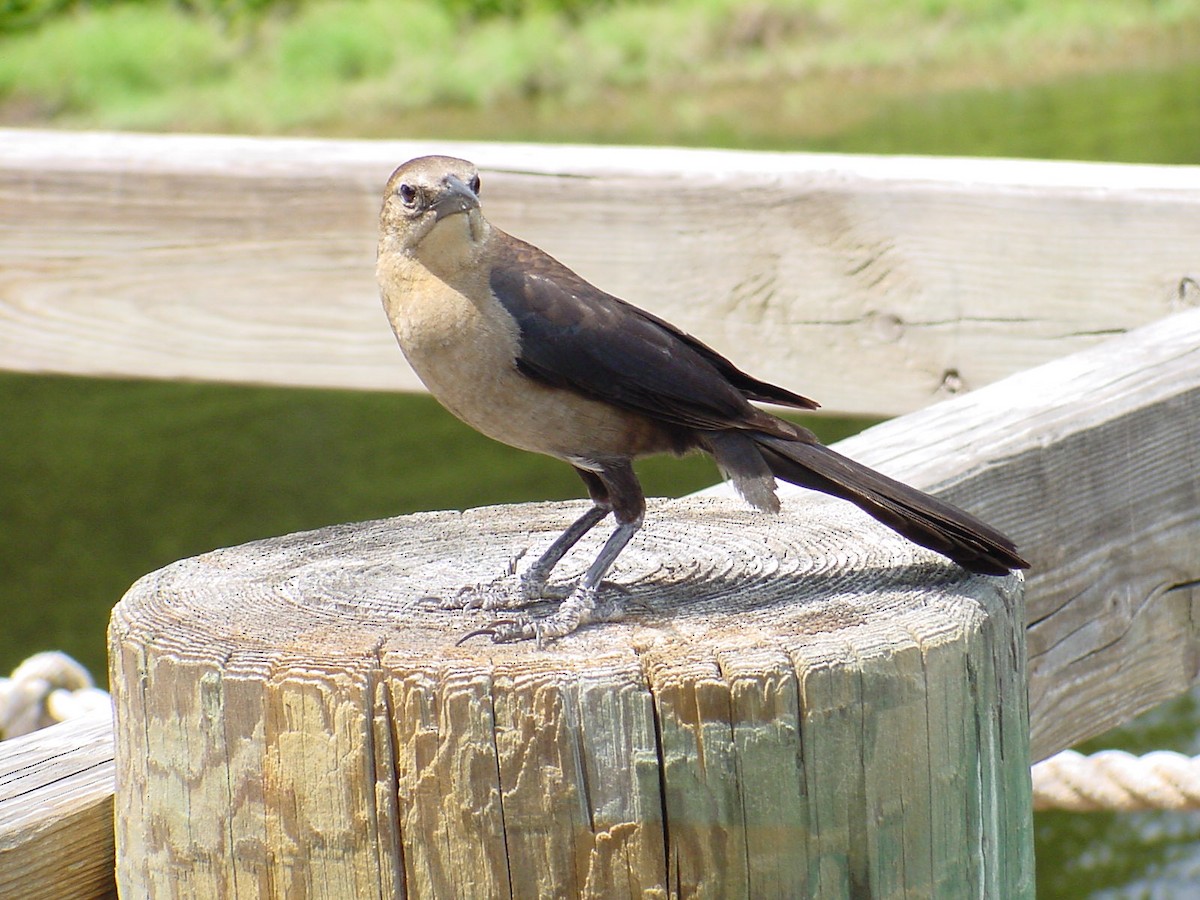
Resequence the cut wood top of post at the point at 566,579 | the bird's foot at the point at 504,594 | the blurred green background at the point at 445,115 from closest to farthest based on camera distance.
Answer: the cut wood top of post at the point at 566,579 → the bird's foot at the point at 504,594 → the blurred green background at the point at 445,115

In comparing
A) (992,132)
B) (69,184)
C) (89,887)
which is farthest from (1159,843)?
(89,887)

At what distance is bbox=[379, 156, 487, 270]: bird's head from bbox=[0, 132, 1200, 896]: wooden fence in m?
0.52

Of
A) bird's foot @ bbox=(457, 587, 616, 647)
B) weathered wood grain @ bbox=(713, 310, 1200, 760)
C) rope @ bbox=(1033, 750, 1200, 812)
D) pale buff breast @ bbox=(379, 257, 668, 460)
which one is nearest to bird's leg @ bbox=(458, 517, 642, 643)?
bird's foot @ bbox=(457, 587, 616, 647)

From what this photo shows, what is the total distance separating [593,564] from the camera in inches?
66.7

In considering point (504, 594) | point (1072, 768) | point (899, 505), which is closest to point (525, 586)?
point (504, 594)

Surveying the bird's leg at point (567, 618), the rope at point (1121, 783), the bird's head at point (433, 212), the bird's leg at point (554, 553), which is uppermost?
the bird's head at point (433, 212)

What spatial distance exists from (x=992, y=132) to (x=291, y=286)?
3682 mm

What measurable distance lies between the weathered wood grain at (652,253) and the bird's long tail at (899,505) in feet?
2.10

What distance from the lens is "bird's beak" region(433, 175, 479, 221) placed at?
6.07 feet

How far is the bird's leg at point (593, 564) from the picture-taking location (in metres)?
1.45

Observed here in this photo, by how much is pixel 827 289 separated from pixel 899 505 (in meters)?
0.80

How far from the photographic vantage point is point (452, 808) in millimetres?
1266

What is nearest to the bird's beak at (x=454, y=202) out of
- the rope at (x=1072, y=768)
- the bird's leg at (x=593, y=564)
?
the bird's leg at (x=593, y=564)

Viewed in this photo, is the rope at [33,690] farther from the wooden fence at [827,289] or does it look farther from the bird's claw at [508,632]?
the bird's claw at [508,632]
